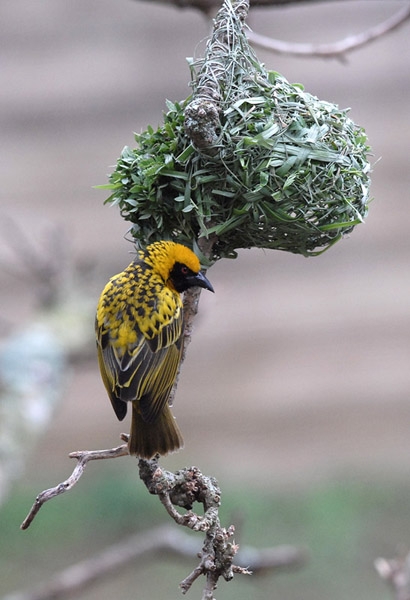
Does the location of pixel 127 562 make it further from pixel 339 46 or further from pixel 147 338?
pixel 339 46

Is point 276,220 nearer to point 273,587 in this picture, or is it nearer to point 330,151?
point 330,151

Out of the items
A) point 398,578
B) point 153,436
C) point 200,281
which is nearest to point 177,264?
point 200,281

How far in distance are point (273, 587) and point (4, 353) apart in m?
2.84

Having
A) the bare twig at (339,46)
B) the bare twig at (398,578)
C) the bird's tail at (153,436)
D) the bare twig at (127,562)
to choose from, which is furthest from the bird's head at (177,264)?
the bare twig at (127,562)

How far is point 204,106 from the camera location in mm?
1840

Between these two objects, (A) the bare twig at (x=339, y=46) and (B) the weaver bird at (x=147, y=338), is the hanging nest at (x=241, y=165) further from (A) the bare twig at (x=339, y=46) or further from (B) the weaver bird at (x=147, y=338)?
(A) the bare twig at (x=339, y=46)

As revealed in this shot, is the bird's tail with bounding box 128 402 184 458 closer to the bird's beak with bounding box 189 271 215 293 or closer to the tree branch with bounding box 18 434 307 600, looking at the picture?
the tree branch with bounding box 18 434 307 600

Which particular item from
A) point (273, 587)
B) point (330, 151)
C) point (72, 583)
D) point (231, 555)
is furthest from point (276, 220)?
point (273, 587)

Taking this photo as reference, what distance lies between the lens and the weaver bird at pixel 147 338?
191cm

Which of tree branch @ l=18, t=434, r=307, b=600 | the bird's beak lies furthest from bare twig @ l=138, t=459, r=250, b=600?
the bird's beak

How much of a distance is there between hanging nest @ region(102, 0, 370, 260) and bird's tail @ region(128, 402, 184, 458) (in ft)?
1.44

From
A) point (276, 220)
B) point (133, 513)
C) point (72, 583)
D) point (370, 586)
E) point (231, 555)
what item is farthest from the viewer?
point (133, 513)

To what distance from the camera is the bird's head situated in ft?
6.41

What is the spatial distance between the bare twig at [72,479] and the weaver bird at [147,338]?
0.05 meters
